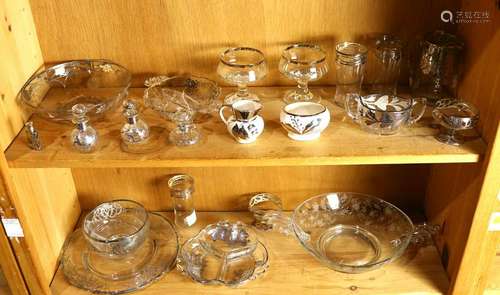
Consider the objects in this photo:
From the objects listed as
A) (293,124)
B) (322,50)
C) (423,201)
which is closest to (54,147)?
(293,124)

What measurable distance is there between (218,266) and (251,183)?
0.77 ft

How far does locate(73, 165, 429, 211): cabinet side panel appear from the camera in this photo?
4.62ft

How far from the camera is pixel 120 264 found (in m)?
1.35

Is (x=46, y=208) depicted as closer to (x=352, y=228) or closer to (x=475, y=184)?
(x=352, y=228)

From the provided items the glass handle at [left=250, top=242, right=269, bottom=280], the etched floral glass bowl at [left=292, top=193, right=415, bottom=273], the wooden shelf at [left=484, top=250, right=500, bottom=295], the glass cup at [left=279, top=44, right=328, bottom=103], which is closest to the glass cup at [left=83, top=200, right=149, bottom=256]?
the glass handle at [left=250, top=242, right=269, bottom=280]

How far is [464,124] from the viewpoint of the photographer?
1.06m

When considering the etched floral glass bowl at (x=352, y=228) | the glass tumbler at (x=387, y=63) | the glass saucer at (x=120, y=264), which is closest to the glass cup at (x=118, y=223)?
the glass saucer at (x=120, y=264)

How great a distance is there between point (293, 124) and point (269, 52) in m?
0.23

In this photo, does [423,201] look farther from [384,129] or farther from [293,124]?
[293,124]

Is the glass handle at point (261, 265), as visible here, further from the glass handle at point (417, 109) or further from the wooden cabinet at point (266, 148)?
the glass handle at point (417, 109)
